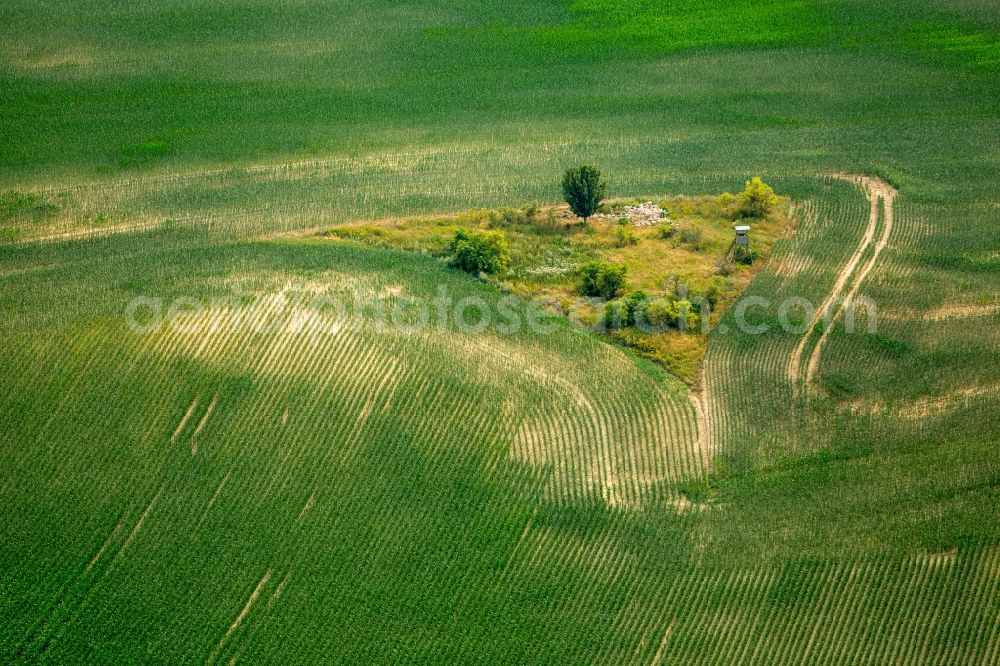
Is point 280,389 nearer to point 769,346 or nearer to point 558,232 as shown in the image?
point 558,232

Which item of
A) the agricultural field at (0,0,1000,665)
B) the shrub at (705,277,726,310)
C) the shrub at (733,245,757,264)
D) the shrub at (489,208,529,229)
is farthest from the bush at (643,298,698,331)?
the shrub at (489,208,529,229)

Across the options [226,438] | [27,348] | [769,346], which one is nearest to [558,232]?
[769,346]

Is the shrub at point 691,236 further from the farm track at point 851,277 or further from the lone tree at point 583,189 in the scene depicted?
the farm track at point 851,277

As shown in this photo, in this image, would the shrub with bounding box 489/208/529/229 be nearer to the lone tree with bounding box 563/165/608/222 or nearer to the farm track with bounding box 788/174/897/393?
the lone tree with bounding box 563/165/608/222

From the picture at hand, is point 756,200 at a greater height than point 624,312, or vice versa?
point 756,200

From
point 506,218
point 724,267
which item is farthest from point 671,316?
point 506,218

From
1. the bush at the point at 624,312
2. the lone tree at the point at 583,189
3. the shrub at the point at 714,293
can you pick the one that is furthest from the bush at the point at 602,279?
the lone tree at the point at 583,189

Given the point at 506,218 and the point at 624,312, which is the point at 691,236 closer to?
the point at 624,312
